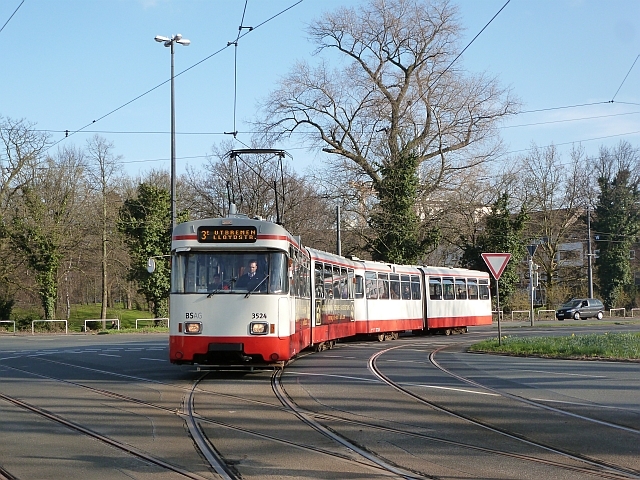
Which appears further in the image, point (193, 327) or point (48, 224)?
point (48, 224)

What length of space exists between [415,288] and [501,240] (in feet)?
69.0

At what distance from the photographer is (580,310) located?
55.1 m

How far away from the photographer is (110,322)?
49156 mm

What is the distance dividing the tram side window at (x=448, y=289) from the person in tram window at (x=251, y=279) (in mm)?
21324

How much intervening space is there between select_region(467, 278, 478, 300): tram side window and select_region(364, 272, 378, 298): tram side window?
30.1 ft

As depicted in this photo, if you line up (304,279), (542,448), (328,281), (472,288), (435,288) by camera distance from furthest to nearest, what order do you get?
1. (472,288)
2. (435,288)
3. (328,281)
4. (304,279)
5. (542,448)

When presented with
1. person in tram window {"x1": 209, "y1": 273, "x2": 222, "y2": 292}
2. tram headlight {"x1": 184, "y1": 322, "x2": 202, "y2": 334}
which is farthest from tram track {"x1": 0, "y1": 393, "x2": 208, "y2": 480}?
person in tram window {"x1": 209, "y1": 273, "x2": 222, "y2": 292}

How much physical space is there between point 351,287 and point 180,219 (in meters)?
23.3

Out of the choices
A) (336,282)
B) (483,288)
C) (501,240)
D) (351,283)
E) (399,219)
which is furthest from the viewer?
(501,240)

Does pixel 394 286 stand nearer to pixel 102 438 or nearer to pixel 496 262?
pixel 496 262

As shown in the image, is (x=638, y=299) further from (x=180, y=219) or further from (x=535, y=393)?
(x=535, y=393)

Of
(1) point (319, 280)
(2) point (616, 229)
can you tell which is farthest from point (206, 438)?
(2) point (616, 229)

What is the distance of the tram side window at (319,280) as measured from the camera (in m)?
22.0

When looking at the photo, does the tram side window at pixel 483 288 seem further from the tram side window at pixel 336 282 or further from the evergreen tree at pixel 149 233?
the evergreen tree at pixel 149 233
